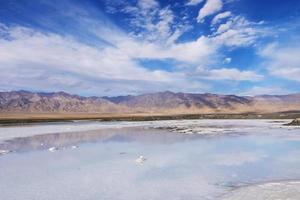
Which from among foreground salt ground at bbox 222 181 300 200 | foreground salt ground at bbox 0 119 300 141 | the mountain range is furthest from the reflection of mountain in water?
the mountain range

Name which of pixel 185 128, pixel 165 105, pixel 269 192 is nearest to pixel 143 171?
pixel 269 192

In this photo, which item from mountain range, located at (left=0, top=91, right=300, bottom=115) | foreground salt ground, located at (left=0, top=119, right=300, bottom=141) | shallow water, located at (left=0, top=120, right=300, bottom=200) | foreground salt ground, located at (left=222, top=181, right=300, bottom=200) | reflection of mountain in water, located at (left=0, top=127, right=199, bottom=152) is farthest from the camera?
mountain range, located at (left=0, top=91, right=300, bottom=115)

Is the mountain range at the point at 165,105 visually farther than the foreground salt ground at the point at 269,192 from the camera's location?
Yes

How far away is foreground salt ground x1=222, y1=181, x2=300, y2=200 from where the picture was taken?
792 cm

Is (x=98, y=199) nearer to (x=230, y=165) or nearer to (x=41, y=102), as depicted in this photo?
(x=230, y=165)

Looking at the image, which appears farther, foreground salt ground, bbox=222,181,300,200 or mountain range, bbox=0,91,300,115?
mountain range, bbox=0,91,300,115

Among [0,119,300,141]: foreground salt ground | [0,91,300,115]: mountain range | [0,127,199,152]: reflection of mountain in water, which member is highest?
[0,91,300,115]: mountain range

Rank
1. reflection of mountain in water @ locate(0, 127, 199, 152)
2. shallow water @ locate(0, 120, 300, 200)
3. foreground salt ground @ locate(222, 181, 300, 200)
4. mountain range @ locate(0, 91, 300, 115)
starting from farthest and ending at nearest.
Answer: mountain range @ locate(0, 91, 300, 115)
reflection of mountain in water @ locate(0, 127, 199, 152)
shallow water @ locate(0, 120, 300, 200)
foreground salt ground @ locate(222, 181, 300, 200)

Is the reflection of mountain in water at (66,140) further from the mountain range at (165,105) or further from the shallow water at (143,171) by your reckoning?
the mountain range at (165,105)

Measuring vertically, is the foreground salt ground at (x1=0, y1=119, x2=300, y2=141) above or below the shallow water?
above

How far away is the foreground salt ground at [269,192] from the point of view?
7.92 m

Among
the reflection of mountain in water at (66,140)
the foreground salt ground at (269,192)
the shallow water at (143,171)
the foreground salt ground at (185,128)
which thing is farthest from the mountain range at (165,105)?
the foreground salt ground at (269,192)

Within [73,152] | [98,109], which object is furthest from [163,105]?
[73,152]

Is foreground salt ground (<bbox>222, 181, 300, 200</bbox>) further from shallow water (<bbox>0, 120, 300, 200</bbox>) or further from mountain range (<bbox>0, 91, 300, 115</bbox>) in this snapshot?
mountain range (<bbox>0, 91, 300, 115</bbox>)
